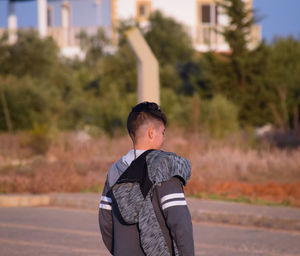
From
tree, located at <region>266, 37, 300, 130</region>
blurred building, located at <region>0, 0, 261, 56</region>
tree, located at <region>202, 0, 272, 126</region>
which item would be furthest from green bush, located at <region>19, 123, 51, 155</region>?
blurred building, located at <region>0, 0, 261, 56</region>

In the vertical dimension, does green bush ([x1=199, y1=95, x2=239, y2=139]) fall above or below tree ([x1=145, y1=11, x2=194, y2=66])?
below

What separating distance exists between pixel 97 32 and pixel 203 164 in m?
25.1

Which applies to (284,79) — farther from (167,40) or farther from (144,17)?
(144,17)

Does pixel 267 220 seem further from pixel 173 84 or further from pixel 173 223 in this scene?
pixel 173 84

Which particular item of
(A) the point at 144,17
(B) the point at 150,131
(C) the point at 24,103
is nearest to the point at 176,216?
(B) the point at 150,131

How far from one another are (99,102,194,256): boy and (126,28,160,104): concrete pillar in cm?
1079

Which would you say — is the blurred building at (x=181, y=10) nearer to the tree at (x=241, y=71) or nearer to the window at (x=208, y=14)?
the window at (x=208, y=14)

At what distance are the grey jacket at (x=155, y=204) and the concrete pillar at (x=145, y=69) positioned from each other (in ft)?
35.9

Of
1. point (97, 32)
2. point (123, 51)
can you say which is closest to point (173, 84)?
point (123, 51)

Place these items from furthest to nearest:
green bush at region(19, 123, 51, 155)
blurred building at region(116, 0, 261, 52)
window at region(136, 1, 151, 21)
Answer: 1. window at region(136, 1, 151, 21)
2. blurred building at region(116, 0, 261, 52)
3. green bush at region(19, 123, 51, 155)

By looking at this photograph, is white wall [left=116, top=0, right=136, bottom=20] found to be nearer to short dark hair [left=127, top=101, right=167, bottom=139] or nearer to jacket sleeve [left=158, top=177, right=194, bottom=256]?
short dark hair [left=127, top=101, right=167, bottom=139]

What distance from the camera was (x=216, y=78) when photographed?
27266mm

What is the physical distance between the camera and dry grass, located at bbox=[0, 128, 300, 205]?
1337 cm

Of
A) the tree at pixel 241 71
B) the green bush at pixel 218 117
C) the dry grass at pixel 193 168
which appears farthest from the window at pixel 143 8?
the dry grass at pixel 193 168
